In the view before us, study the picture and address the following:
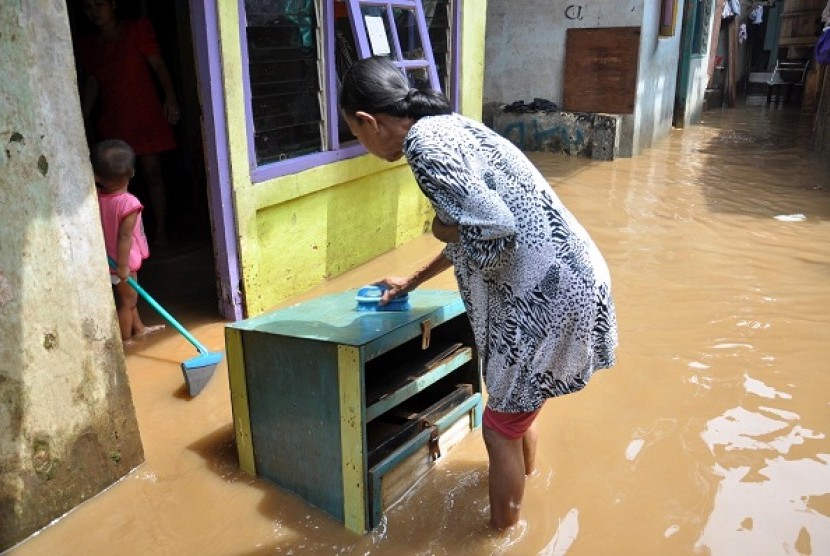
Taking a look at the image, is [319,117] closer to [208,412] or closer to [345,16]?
[345,16]

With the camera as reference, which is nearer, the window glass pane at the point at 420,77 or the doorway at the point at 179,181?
the doorway at the point at 179,181

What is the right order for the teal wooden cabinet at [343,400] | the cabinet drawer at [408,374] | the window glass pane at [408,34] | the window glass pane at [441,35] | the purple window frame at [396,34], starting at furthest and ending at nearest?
the window glass pane at [441,35] → the window glass pane at [408,34] → the purple window frame at [396,34] → the cabinet drawer at [408,374] → the teal wooden cabinet at [343,400]

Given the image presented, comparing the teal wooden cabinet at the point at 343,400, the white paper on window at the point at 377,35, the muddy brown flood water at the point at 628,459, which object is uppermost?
the white paper on window at the point at 377,35

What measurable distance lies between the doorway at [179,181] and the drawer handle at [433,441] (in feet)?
7.65

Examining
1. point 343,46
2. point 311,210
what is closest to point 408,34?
point 343,46

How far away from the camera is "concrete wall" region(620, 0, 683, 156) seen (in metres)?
9.73

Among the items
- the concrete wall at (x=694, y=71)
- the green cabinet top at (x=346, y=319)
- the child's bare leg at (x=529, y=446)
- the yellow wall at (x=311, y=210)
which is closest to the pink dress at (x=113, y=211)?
the yellow wall at (x=311, y=210)

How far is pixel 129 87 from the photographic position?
→ 494 centimetres

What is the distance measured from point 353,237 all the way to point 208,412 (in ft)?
6.80

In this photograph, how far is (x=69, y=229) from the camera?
2.32m

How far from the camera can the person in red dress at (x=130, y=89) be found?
4828 mm

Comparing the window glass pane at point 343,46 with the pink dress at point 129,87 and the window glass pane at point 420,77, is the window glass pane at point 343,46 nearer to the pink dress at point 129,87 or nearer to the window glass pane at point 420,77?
the window glass pane at point 420,77

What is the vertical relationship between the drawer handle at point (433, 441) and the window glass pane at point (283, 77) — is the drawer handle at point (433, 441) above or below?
below

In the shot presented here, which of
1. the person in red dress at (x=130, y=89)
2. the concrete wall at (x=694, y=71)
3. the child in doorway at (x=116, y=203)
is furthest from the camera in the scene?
the concrete wall at (x=694, y=71)
